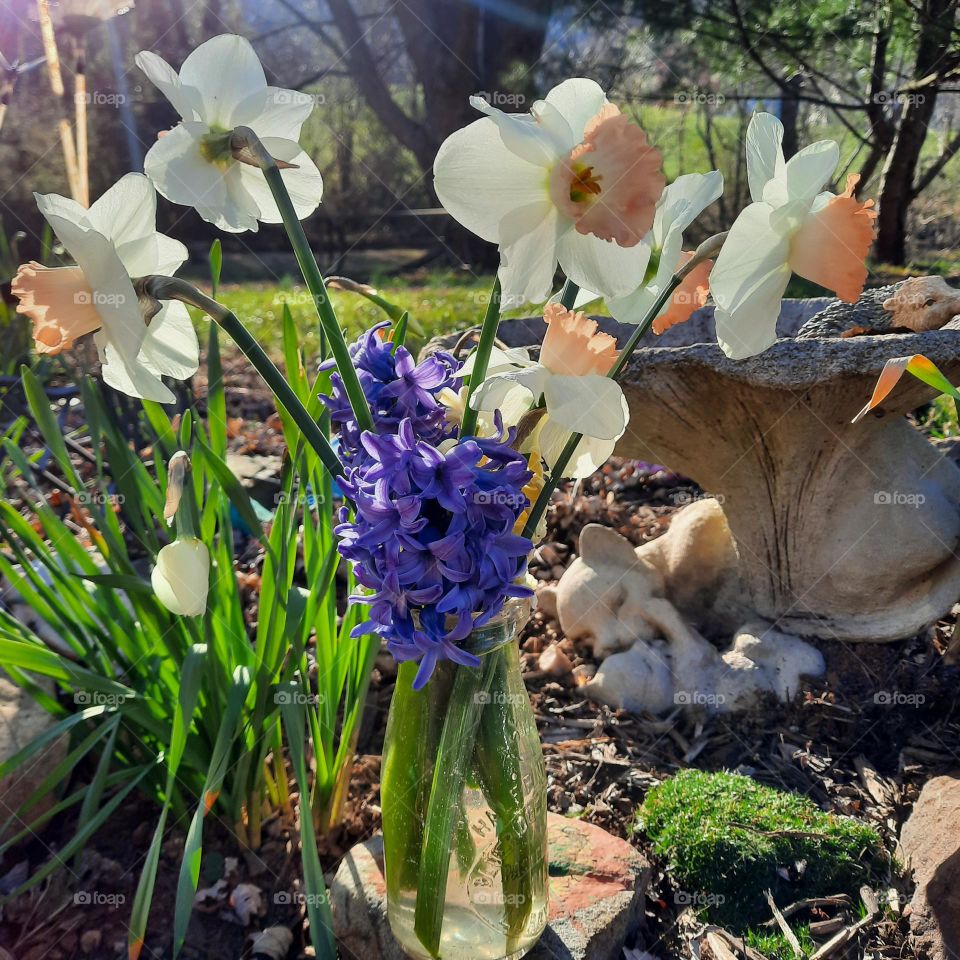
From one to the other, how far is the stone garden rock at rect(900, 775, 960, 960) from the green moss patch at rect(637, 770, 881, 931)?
0.26ft

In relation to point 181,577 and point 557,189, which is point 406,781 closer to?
point 181,577

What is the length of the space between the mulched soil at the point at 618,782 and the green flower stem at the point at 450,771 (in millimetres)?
533

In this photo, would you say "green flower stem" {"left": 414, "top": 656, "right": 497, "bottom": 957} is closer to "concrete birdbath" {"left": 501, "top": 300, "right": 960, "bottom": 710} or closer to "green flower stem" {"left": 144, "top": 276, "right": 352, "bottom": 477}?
"green flower stem" {"left": 144, "top": 276, "right": 352, "bottom": 477}

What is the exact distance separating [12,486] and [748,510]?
2422 mm

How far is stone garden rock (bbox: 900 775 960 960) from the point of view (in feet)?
4.00

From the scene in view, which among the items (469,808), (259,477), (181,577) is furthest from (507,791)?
(259,477)

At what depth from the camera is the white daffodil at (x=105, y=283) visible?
711mm

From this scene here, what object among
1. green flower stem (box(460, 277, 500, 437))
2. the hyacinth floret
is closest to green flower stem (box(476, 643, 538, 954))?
the hyacinth floret

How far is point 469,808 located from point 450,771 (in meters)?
0.09

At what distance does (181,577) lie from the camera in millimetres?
902

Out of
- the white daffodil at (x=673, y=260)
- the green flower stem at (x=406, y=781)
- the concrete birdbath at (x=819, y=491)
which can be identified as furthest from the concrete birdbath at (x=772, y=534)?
the green flower stem at (x=406, y=781)

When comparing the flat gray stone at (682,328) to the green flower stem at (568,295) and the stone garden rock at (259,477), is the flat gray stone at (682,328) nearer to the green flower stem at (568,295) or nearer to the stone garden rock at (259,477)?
the green flower stem at (568,295)

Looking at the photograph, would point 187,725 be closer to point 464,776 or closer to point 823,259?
point 464,776

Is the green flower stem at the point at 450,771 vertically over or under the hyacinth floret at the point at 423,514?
under
